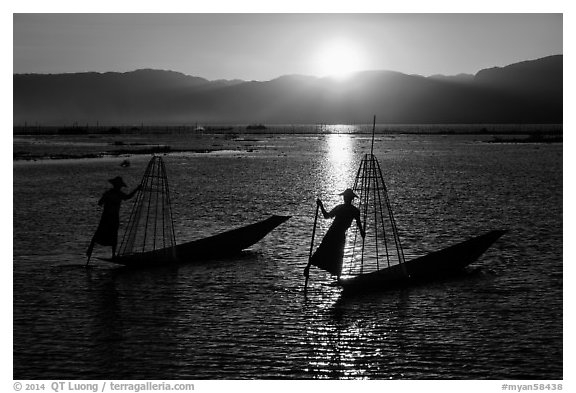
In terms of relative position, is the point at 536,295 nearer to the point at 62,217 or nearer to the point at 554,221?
the point at 554,221

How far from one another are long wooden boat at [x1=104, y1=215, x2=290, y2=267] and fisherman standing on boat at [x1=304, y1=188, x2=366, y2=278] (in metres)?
4.33

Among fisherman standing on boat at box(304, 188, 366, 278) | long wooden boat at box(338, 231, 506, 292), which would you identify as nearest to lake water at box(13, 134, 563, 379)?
long wooden boat at box(338, 231, 506, 292)

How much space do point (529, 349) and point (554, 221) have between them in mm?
15283

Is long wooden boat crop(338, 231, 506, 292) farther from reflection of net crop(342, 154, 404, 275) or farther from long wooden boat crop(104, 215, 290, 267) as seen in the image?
long wooden boat crop(104, 215, 290, 267)

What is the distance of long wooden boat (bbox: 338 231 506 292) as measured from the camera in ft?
50.7

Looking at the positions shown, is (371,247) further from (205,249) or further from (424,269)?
(205,249)

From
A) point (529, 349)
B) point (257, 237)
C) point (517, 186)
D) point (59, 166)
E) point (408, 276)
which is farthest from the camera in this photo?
point (59, 166)

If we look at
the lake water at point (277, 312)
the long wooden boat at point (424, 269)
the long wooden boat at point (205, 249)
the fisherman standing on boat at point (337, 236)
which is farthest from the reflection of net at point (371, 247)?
the long wooden boat at point (205, 249)

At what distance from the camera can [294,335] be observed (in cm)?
1262

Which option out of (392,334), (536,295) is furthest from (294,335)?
(536,295)

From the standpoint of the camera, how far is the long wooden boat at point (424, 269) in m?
15.5

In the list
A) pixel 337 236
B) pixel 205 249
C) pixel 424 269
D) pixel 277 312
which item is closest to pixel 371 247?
pixel 424 269
